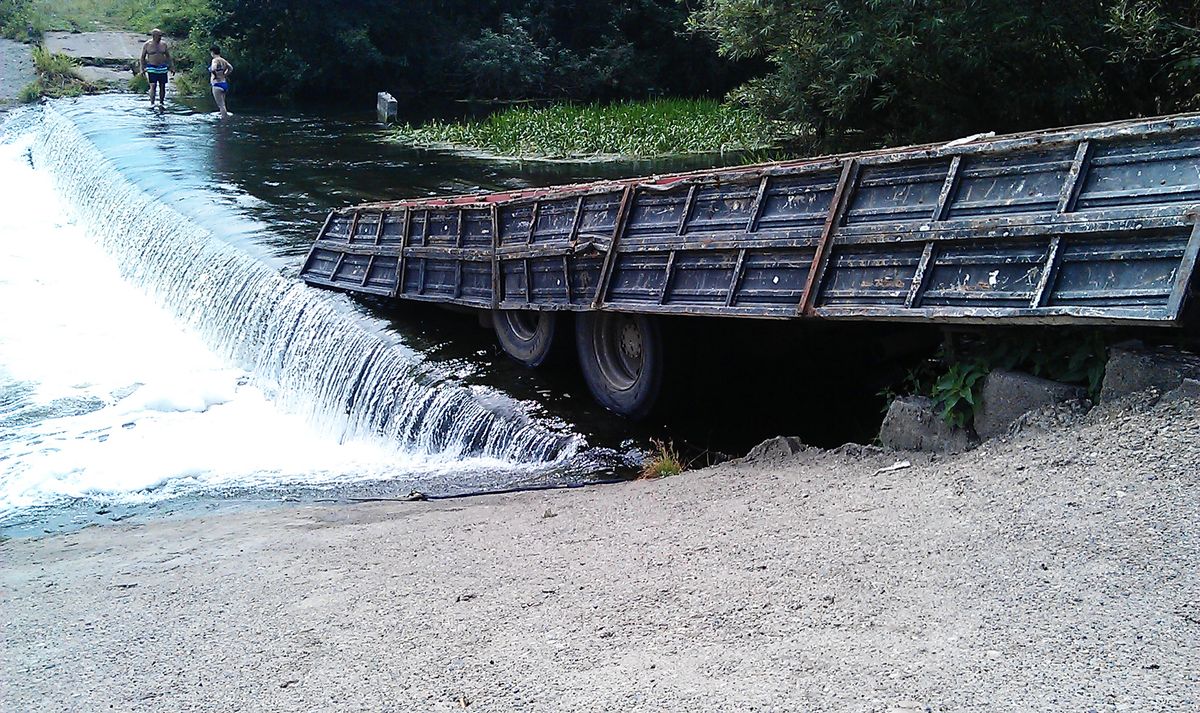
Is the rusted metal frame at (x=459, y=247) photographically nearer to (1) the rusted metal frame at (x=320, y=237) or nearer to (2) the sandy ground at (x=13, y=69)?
(1) the rusted metal frame at (x=320, y=237)

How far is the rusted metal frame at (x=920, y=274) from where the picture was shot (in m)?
7.45

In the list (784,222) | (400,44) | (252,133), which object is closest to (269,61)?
(400,44)

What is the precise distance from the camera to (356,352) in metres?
12.3

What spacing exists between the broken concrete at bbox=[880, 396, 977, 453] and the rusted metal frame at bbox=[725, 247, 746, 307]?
1574 mm

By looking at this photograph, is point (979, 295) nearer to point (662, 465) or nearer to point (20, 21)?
point (662, 465)

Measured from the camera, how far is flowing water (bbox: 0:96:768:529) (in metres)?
10.3

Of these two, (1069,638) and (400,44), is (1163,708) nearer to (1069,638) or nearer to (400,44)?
(1069,638)

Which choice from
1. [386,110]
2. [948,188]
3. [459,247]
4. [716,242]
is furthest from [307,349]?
[386,110]

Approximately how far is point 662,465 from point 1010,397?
2704mm

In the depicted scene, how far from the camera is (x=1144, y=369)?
6.49 metres

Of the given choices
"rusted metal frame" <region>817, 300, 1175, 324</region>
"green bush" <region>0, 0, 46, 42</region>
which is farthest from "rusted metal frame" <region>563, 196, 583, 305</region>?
"green bush" <region>0, 0, 46, 42</region>

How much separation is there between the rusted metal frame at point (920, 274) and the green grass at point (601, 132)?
1609cm

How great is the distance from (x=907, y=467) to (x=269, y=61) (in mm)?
32389

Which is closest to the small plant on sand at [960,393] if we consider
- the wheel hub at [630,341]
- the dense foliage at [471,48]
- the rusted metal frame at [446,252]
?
the wheel hub at [630,341]
